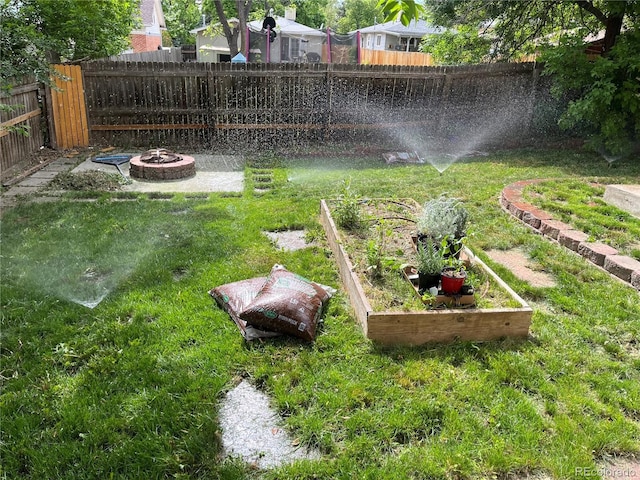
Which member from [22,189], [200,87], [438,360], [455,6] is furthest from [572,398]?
[455,6]

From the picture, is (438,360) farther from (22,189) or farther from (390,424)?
(22,189)

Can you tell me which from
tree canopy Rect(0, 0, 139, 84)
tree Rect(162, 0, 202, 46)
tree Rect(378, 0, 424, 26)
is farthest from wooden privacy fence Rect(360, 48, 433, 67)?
tree Rect(162, 0, 202, 46)

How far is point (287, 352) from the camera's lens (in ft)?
9.02

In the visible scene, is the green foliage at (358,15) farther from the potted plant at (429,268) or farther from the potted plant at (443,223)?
the potted plant at (429,268)

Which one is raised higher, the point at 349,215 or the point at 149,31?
the point at 149,31

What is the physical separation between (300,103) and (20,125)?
173 inches

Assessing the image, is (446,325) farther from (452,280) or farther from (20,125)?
(20,125)

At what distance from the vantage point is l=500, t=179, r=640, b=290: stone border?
12.3 ft

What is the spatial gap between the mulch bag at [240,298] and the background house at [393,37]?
3129cm

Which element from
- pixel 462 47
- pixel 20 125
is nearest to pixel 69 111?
pixel 20 125

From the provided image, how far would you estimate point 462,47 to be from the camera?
1088 centimetres

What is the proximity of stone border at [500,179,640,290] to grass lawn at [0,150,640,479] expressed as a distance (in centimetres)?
10

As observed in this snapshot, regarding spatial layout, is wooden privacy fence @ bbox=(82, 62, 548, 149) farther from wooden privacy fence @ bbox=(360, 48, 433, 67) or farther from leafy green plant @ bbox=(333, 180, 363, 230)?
wooden privacy fence @ bbox=(360, 48, 433, 67)

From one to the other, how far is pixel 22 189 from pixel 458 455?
5655 mm
